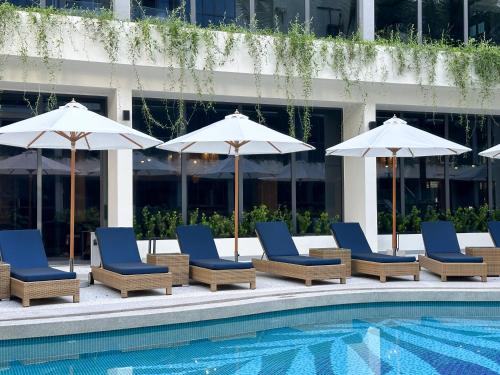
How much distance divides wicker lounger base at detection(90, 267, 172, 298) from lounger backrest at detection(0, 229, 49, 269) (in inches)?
37.7

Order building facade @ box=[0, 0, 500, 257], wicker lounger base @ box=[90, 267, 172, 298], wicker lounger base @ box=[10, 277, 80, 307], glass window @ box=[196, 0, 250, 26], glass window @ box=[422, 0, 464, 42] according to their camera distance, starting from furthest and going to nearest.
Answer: glass window @ box=[422, 0, 464, 42] → glass window @ box=[196, 0, 250, 26] → building facade @ box=[0, 0, 500, 257] → wicker lounger base @ box=[90, 267, 172, 298] → wicker lounger base @ box=[10, 277, 80, 307]

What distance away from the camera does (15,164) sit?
42.2 ft

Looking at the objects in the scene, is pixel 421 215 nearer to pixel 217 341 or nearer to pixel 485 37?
pixel 485 37

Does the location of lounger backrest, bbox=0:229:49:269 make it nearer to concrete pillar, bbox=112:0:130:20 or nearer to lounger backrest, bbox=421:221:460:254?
concrete pillar, bbox=112:0:130:20

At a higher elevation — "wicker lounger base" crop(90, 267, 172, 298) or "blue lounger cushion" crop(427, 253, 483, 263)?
"blue lounger cushion" crop(427, 253, 483, 263)

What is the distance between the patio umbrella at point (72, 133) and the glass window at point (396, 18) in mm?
7596

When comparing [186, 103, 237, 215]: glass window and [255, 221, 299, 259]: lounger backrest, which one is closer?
[255, 221, 299, 259]: lounger backrest

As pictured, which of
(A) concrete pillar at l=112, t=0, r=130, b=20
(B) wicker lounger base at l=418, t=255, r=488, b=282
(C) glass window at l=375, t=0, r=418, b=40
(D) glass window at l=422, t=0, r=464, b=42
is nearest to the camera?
(B) wicker lounger base at l=418, t=255, r=488, b=282

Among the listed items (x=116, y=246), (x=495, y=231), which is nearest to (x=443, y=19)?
(x=495, y=231)

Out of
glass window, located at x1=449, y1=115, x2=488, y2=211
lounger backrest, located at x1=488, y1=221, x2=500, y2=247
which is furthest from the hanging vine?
lounger backrest, located at x1=488, y1=221, x2=500, y2=247

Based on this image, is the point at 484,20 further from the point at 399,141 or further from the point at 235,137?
the point at 235,137

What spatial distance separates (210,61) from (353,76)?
10.6 feet

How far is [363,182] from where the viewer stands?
1516 cm

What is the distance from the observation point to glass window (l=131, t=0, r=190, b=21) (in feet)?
43.6
